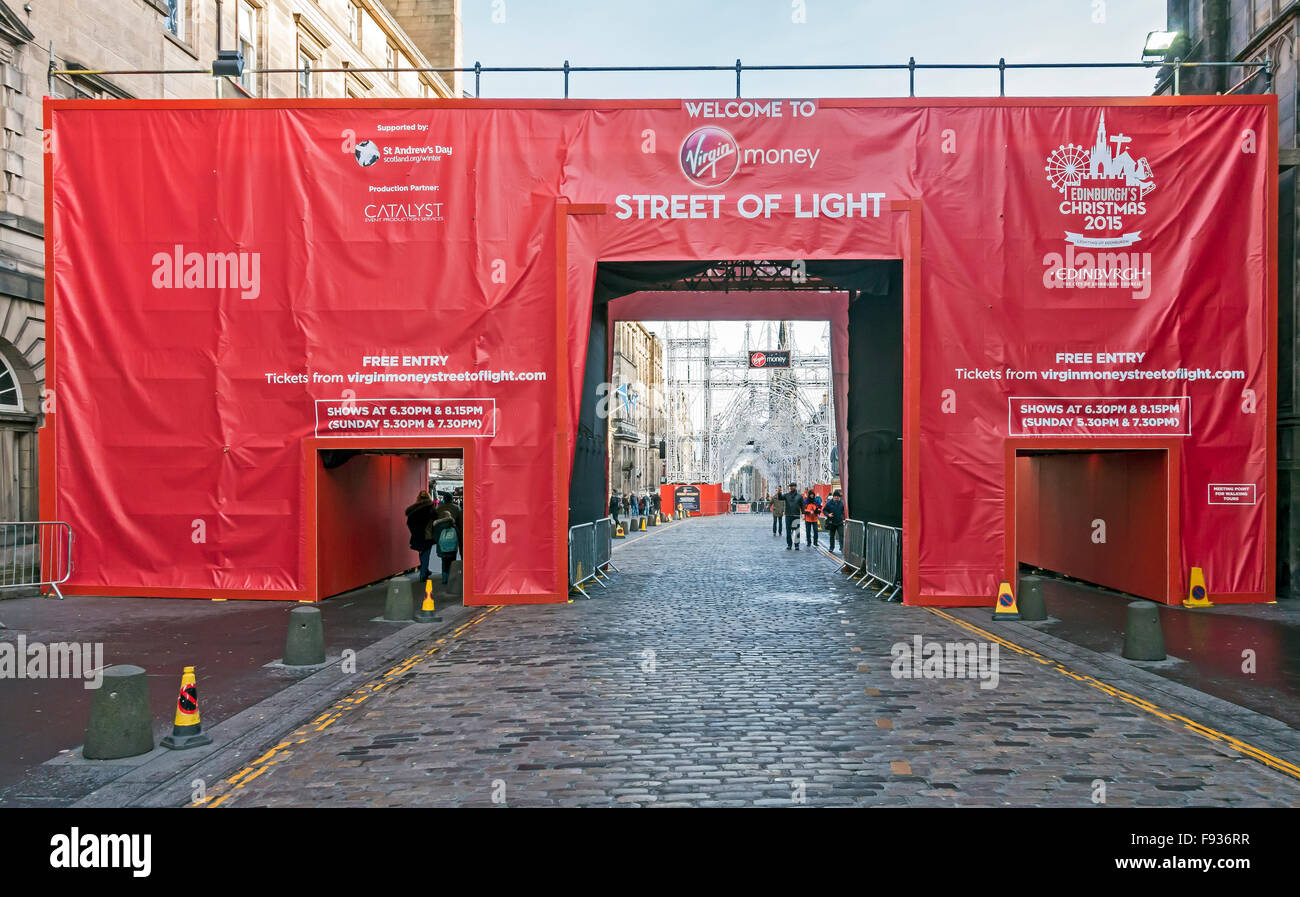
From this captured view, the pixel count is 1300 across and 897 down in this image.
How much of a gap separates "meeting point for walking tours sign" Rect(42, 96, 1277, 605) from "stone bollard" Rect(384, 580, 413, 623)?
69.0 inches

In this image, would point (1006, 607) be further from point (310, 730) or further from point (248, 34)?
point (248, 34)

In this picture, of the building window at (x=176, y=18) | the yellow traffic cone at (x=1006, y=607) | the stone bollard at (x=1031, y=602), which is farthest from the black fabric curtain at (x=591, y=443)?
the building window at (x=176, y=18)

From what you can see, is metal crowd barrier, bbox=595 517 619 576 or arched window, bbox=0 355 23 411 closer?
arched window, bbox=0 355 23 411

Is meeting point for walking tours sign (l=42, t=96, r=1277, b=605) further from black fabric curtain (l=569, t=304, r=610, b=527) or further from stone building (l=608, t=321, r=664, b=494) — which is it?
stone building (l=608, t=321, r=664, b=494)

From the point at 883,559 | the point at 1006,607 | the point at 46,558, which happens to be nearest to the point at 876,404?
the point at 883,559

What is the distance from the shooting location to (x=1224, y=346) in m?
14.5

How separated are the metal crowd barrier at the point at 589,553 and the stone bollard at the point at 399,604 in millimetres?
3128

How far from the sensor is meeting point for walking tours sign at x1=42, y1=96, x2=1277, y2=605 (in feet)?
47.3

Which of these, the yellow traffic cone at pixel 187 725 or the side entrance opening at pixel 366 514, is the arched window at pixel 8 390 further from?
the yellow traffic cone at pixel 187 725

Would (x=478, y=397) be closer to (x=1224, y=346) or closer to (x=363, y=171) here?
(x=363, y=171)

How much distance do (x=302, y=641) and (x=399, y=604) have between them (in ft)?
9.95

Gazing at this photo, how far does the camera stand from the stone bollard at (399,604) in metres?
12.6

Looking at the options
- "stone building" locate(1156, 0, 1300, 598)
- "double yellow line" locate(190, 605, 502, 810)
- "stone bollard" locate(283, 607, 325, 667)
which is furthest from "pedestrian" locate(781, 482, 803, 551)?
"stone bollard" locate(283, 607, 325, 667)

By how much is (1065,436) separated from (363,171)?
12.1m
